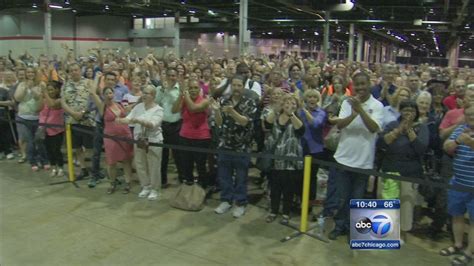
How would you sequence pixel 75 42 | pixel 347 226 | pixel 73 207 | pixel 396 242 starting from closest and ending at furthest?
pixel 396 242, pixel 347 226, pixel 73 207, pixel 75 42

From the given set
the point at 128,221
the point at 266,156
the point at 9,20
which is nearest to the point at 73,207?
the point at 128,221

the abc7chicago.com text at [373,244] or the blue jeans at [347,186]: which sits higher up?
the blue jeans at [347,186]

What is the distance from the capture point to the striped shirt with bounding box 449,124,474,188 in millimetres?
3748

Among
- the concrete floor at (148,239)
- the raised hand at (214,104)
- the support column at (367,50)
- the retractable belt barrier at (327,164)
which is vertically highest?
the support column at (367,50)

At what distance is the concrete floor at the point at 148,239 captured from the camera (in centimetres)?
398

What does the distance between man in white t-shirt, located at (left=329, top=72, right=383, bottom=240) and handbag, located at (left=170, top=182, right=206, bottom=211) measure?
1.66 metres

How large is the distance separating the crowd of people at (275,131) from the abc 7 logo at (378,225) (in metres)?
0.75

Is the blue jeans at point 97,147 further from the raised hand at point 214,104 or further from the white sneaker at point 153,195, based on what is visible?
the raised hand at point 214,104

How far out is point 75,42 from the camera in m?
30.7

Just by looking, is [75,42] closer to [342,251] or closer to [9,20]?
[9,20]

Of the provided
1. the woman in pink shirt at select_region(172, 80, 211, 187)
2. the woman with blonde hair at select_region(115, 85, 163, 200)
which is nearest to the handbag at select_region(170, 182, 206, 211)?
the woman in pink shirt at select_region(172, 80, 211, 187)

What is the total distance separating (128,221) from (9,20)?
27.4 meters

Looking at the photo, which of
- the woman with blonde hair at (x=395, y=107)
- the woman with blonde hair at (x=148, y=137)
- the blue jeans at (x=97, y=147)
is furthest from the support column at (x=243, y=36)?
the woman with blonde hair at (x=395, y=107)

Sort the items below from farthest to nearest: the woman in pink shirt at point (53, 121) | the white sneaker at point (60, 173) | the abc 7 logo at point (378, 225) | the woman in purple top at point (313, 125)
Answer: the white sneaker at point (60, 173) → the woman in pink shirt at point (53, 121) → the woman in purple top at point (313, 125) → the abc 7 logo at point (378, 225)
